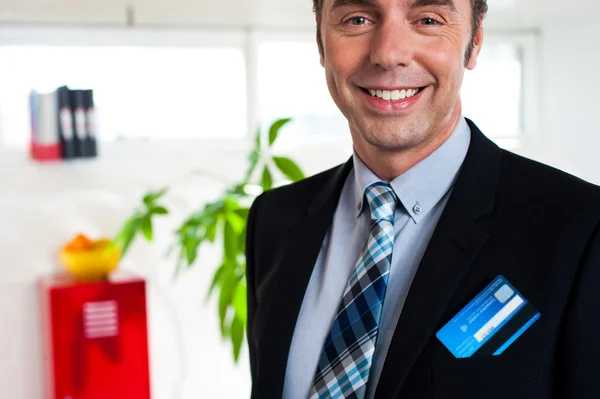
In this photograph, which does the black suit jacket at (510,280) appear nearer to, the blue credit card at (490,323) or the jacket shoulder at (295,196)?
the blue credit card at (490,323)

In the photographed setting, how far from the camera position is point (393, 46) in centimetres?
119

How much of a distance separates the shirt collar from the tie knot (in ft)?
0.05

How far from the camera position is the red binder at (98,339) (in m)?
3.53

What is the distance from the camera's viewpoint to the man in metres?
1.08

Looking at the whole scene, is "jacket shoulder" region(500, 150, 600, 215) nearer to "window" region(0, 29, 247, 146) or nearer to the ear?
the ear

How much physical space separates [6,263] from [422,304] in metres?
3.10

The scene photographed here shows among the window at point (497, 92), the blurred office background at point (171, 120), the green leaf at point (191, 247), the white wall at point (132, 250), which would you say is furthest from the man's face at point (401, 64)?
the window at point (497, 92)

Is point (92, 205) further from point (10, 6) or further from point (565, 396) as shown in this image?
point (565, 396)

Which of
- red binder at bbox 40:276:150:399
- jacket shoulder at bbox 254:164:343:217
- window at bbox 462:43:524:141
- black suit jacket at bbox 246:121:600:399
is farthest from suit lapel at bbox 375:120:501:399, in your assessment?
window at bbox 462:43:524:141

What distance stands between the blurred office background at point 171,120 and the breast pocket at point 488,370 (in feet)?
8.51

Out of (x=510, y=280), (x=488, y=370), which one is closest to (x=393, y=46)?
(x=510, y=280)

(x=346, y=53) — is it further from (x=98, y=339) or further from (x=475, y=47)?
(x=98, y=339)

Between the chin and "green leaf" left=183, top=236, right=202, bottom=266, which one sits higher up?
the chin

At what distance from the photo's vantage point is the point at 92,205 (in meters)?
3.89
